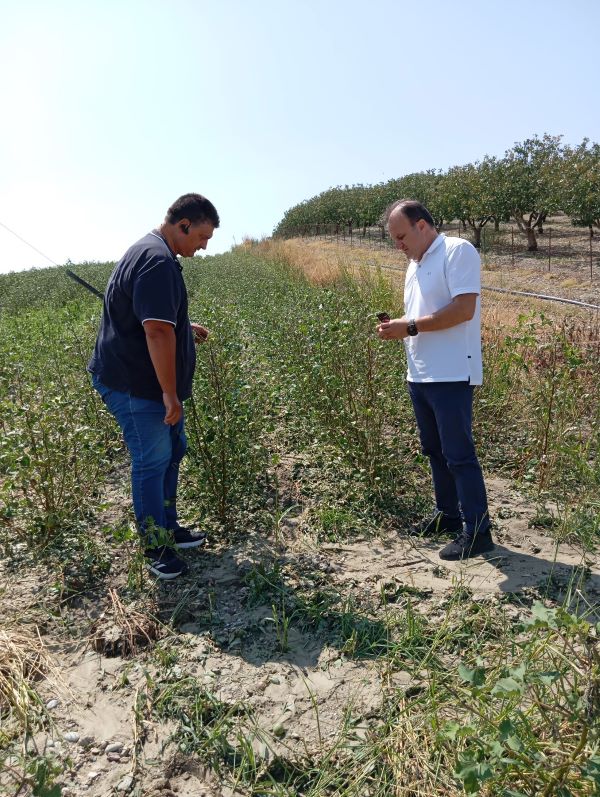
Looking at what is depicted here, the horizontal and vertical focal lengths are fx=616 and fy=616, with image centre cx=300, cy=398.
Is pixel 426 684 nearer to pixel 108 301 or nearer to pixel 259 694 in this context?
pixel 259 694

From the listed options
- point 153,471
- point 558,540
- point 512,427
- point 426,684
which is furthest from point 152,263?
point 512,427

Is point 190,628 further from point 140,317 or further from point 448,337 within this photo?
point 448,337

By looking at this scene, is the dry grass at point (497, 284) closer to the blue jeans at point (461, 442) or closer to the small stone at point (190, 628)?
the blue jeans at point (461, 442)

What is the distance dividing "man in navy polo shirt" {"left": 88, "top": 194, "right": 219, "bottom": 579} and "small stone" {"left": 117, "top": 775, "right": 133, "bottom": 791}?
1.01 m

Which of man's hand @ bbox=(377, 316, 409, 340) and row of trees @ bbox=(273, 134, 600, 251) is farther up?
row of trees @ bbox=(273, 134, 600, 251)

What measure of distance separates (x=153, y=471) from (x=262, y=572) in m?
0.71

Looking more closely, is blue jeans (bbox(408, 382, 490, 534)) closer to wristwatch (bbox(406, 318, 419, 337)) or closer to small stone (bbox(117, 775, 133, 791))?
wristwatch (bbox(406, 318, 419, 337))

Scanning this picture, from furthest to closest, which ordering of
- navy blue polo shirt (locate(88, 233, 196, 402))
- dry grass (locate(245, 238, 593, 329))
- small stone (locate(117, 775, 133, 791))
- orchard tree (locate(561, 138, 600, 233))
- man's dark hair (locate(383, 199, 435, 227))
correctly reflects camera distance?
orchard tree (locate(561, 138, 600, 233)) < dry grass (locate(245, 238, 593, 329)) < man's dark hair (locate(383, 199, 435, 227)) < navy blue polo shirt (locate(88, 233, 196, 402)) < small stone (locate(117, 775, 133, 791))

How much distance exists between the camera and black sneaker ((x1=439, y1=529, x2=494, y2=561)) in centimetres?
303

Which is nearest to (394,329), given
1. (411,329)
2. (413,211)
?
(411,329)

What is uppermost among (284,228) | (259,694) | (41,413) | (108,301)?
(284,228)

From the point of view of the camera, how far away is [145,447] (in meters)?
2.87

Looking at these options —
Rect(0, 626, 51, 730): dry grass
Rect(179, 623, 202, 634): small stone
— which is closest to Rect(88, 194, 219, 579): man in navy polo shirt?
Rect(179, 623, 202, 634): small stone

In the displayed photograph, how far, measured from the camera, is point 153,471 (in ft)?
9.50
